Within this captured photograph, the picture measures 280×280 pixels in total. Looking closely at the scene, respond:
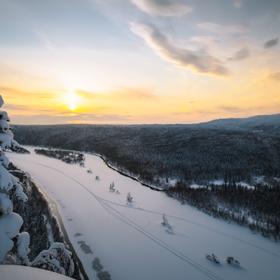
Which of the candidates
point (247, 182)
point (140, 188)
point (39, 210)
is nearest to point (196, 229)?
point (39, 210)

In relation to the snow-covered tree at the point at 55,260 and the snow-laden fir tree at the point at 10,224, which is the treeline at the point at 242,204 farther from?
the snow-laden fir tree at the point at 10,224

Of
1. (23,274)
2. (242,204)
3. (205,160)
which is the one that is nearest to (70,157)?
(205,160)

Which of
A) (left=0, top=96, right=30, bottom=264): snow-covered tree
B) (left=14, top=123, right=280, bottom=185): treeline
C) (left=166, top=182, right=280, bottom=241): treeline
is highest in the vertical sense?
(left=0, top=96, right=30, bottom=264): snow-covered tree

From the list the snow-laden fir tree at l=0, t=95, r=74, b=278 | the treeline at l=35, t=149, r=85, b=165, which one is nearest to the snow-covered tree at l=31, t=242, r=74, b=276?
the snow-laden fir tree at l=0, t=95, r=74, b=278

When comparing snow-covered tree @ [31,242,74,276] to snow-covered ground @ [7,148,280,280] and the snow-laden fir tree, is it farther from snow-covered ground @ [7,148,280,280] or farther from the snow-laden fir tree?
snow-covered ground @ [7,148,280,280]

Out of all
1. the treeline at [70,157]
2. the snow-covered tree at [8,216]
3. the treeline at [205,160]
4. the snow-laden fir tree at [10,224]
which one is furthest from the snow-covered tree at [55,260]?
the treeline at [70,157]

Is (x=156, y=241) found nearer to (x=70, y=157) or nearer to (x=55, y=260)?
(x=55, y=260)
